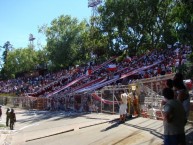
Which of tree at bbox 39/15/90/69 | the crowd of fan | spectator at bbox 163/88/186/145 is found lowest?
spectator at bbox 163/88/186/145

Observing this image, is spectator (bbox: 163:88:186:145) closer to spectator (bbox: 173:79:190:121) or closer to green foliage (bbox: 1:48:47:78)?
spectator (bbox: 173:79:190:121)

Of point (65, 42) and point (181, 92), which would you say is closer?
point (181, 92)

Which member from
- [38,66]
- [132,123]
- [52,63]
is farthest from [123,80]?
[38,66]

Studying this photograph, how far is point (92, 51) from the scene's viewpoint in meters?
57.7

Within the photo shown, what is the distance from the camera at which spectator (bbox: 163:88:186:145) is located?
24.5ft

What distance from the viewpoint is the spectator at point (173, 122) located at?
24.5ft

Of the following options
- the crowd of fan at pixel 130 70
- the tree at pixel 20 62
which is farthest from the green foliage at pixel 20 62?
the crowd of fan at pixel 130 70

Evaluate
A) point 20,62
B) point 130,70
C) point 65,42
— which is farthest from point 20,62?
point 130,70

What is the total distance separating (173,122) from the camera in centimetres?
749

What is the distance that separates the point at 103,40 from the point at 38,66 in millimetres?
32622

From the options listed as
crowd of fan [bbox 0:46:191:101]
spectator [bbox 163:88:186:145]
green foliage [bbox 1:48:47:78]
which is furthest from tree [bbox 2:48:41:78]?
spectator [bbox 163:88:186:145]

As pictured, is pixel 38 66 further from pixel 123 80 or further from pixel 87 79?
pixel 123 80

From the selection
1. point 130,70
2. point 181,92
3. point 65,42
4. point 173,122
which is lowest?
point 173,122

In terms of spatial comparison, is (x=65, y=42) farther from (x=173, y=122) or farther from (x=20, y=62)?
(x=173, y=122)
